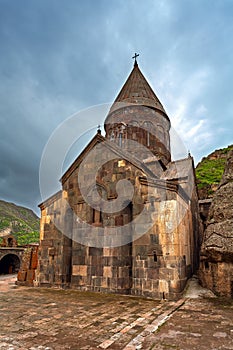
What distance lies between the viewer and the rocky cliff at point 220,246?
7.45 meters

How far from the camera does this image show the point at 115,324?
198 inches

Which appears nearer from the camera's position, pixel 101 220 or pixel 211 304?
pixel 211 304

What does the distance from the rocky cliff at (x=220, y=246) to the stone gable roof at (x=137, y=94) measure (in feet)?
32.2

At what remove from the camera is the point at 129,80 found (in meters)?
19.5

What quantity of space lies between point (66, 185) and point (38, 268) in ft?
12.6

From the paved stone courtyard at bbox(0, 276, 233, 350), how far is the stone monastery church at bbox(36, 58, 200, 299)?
3.80ft

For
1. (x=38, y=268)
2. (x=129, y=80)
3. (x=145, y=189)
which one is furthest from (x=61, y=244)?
(x=129, y=80)

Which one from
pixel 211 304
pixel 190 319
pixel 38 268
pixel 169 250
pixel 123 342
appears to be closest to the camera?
pixel 123 342

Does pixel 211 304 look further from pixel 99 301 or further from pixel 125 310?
pixel 99 301

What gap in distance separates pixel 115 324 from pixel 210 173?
20849 mm

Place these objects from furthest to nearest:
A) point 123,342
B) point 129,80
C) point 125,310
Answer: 1. point 129,80
2. point 125,310
3. point 123,342

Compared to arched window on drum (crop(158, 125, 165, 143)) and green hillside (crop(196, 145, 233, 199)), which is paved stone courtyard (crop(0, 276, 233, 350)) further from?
→ green hillside (crop(196, 145, 233, 199))

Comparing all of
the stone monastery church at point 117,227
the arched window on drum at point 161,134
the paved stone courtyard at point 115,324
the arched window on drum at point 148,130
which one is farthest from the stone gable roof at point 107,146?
the arched window on drum at point 161,134

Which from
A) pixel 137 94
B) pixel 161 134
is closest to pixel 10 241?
pixel 161 134
